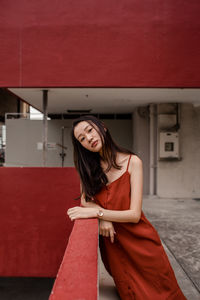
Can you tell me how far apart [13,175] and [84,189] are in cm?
238

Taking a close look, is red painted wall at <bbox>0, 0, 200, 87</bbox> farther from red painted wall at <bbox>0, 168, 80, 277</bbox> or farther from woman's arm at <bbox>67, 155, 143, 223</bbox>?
woman's arm at <bbox>67, 155, 143, 223</bbox>

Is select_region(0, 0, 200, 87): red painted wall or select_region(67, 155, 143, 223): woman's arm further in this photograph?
select_region(0, 0, 200, 87): red painted wall

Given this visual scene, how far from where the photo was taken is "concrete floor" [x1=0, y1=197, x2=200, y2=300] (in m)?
2.70

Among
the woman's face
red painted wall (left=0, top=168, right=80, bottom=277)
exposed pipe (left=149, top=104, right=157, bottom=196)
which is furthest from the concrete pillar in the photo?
the woman's face

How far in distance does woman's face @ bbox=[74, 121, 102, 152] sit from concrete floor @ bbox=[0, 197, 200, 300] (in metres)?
1.08

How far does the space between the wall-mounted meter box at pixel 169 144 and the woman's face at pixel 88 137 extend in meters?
5.90

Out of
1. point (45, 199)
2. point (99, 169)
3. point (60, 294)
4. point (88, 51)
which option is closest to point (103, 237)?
point (99, 169)

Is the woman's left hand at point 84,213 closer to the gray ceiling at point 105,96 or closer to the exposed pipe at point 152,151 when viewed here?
the gray ceiling at point 105,96

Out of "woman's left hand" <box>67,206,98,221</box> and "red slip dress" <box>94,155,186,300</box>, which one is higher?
"woman's left hand" <box>67,206,98,221</box>

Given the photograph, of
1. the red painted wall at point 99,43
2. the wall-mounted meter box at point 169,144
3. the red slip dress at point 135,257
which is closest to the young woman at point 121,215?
the red slip dress at point 135,257

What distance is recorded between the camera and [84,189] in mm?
1639

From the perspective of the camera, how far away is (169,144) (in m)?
7.27

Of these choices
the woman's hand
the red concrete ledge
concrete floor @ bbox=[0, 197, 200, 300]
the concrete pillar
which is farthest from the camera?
the concrete pillar

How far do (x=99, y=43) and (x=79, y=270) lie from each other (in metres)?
3.40
